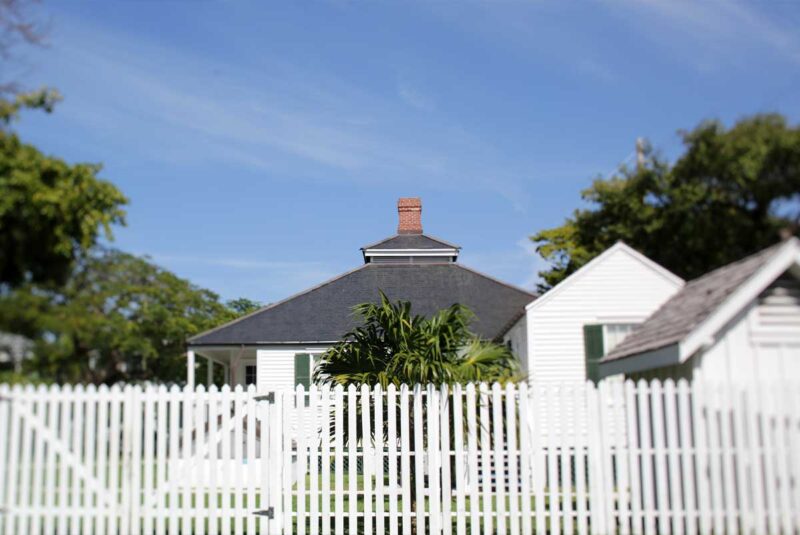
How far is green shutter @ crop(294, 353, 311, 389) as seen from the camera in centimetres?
1850

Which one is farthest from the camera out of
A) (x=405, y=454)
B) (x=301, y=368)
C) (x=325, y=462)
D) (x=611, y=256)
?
(x=301, y=368)

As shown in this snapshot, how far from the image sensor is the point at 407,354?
10930 millimetres

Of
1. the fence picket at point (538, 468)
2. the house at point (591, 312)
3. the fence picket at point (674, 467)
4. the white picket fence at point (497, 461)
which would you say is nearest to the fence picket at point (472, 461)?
the white picket fence at point (497, 461)

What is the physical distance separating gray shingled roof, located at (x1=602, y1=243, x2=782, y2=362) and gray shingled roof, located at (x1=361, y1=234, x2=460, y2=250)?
35.4 ft

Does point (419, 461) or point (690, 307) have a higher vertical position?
point (690, 307)

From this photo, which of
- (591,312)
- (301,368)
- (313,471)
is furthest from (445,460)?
(301,368)

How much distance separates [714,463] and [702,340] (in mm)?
1401

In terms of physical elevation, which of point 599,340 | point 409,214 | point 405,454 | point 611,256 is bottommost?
point 405,454

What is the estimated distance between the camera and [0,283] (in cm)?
908

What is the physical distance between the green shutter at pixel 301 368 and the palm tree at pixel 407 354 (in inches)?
271

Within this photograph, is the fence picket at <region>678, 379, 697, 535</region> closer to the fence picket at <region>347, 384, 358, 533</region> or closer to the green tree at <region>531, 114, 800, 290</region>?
the green tree at <region>531, 114, 800, 290</region>

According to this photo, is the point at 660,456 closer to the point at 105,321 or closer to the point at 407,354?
the point at 407,354

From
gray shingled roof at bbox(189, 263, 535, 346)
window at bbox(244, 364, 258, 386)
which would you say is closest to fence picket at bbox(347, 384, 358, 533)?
gray shingled roof at bbox(189, 263, 535, 346)

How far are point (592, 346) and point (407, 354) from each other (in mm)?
4613
